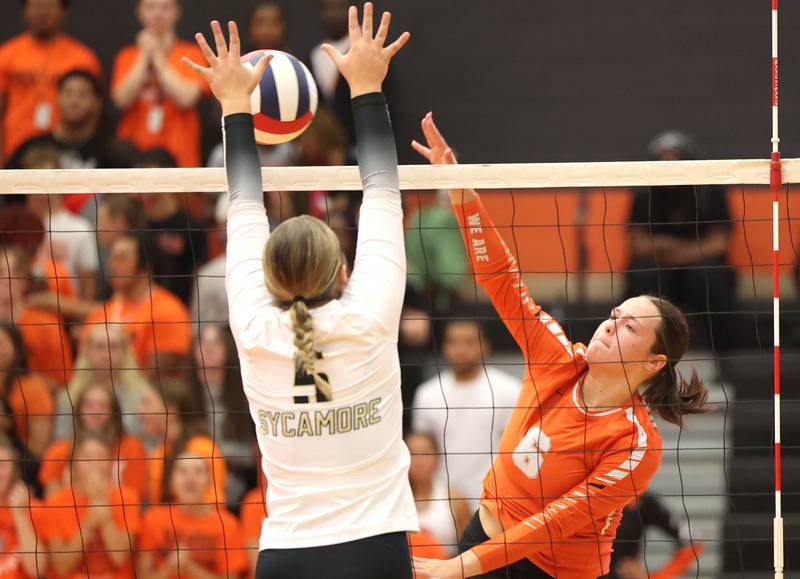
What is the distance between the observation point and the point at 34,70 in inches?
350

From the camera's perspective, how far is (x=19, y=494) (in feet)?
21.0

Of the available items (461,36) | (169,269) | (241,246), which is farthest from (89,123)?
(241,246)

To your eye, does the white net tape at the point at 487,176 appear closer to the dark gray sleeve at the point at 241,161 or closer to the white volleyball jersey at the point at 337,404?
the dark gray sleeve at the point at 241,161

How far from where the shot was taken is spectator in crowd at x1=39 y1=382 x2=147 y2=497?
6.86 m

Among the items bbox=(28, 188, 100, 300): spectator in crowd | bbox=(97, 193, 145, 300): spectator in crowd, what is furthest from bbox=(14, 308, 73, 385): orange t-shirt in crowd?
bbox=(28, 188, 100, 300): spectator in crowd

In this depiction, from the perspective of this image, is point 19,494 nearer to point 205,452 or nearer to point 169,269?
point 205,452

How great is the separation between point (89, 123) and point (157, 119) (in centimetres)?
46

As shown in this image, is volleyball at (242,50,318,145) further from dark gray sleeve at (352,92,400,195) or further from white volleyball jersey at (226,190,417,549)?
white volleyball jersey at (226,190,417,549)

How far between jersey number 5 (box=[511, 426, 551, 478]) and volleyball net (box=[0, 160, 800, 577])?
1.32m

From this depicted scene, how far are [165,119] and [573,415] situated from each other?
16.1 ft

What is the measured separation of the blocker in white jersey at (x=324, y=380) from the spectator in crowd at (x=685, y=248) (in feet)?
15.1

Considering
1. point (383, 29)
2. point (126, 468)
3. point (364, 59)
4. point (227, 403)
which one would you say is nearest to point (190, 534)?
point (126, 468)

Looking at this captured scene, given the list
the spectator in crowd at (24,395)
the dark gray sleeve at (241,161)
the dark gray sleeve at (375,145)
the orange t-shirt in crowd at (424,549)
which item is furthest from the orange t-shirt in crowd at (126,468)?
the dark gray sleeve at (375,145)

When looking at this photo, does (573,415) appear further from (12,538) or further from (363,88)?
(12,538)
